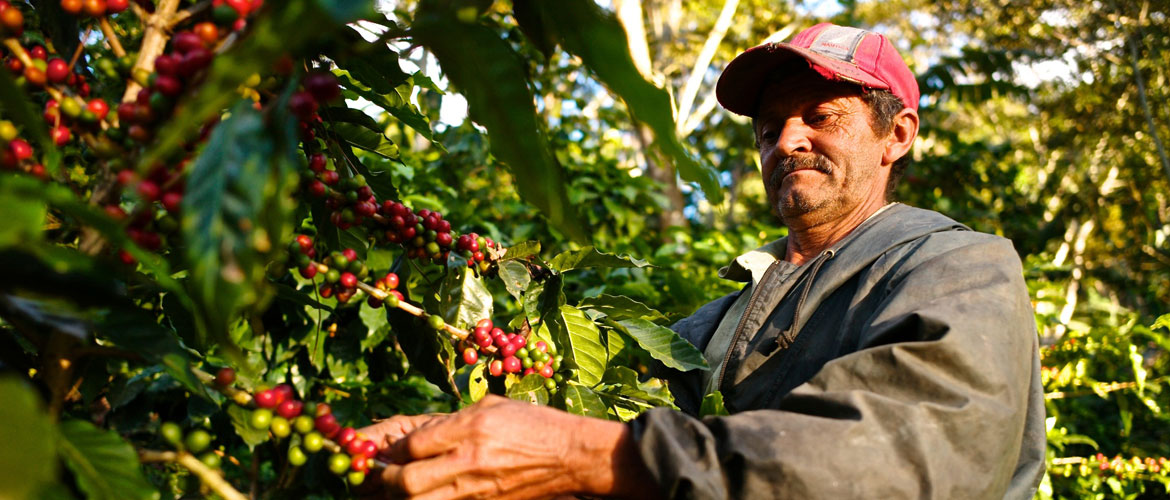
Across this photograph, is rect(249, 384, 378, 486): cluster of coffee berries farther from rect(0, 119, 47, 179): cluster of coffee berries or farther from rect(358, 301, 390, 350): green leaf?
rect(358, 301, 390, 350): green leaf

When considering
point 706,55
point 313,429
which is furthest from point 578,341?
point 706,55

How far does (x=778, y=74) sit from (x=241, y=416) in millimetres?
1824

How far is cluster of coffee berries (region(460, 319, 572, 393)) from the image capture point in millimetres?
1472

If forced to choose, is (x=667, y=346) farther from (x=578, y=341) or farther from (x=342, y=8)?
(x=342, y=8)

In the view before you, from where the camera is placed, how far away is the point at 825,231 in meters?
2.30

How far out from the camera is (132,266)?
1.02 m

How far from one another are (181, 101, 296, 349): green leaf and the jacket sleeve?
26.7 inches

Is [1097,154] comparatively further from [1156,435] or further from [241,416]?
[241,416]

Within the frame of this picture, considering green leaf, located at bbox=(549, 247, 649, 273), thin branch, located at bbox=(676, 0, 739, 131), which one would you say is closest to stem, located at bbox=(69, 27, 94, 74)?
green leaf, located at bbox=(549, 247, 649, 273)

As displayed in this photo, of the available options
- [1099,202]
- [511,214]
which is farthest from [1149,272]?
[511,214]

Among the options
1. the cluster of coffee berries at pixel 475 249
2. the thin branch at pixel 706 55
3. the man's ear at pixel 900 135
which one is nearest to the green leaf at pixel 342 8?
the cluster of coffee berries at pixel 475 249

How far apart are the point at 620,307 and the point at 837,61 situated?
3.37 feet

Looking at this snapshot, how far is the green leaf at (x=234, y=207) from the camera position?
624 millimetres

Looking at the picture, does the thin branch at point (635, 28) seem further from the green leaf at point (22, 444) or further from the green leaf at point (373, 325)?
the green leaf at point (22, 444)
